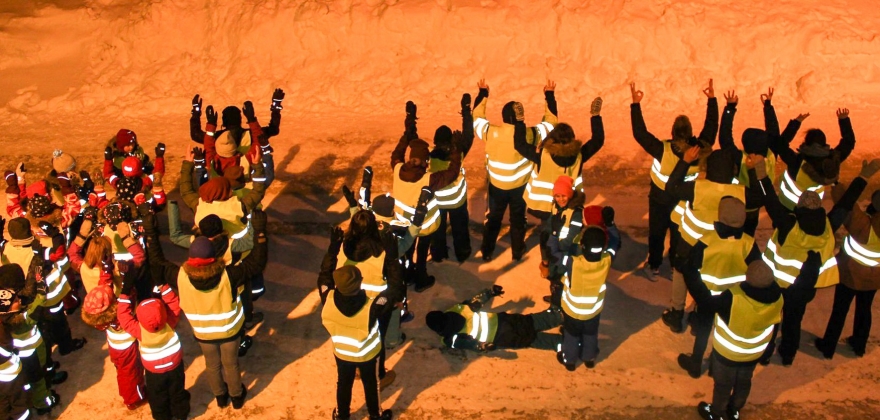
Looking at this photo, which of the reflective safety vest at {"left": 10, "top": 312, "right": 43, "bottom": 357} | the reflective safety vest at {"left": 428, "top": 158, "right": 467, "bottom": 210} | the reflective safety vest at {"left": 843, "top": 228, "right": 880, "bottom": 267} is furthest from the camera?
the reflective safety vest at {"left": 428, "top": 158, "right": 467, "bottom": 210}

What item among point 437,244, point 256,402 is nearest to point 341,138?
point 437,244

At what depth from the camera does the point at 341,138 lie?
15078 mm

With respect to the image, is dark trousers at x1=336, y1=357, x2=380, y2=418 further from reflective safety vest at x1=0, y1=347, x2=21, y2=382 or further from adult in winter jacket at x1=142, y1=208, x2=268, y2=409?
reflective safety vest at x1=0, y1=347, x2=21, y2=382

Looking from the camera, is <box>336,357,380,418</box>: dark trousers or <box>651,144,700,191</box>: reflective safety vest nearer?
<box>336,357,380,418</box>: dark trousers

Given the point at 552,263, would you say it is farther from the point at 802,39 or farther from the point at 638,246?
the point at 802,39

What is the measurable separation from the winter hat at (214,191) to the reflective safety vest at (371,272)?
168 centimetres

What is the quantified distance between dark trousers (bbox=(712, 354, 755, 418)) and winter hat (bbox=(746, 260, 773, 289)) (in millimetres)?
1051

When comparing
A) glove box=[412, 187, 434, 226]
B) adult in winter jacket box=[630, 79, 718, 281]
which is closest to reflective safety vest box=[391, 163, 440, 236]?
glove box=[412, 187, 434, 226]

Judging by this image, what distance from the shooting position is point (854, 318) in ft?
31.1

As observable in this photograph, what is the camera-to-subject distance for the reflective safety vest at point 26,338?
25.9ft

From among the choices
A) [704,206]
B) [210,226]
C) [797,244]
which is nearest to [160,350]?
[210,226]

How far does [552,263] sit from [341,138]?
6.76 meters

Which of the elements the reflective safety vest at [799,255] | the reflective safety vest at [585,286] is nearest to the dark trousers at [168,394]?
the reflective safety vest at [585,286]

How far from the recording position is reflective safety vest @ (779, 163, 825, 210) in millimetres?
9773
